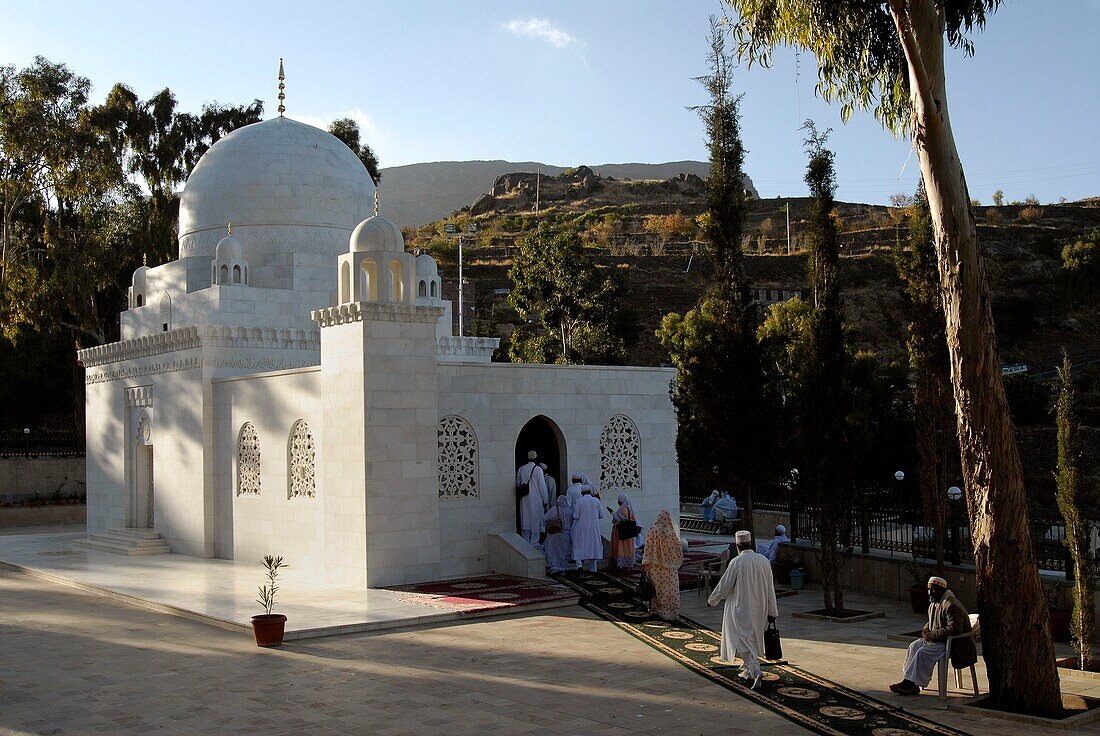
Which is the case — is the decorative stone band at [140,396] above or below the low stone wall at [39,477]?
above

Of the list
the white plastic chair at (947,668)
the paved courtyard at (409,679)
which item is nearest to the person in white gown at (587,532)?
the paved courtyard at (409,679)

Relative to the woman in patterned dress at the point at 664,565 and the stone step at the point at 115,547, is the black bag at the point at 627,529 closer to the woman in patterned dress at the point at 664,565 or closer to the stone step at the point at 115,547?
the woman in patterned dress at the point at 664,565

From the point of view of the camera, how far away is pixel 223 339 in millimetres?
17484

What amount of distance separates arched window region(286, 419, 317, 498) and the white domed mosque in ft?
0.15

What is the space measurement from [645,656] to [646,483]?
23.5 feet

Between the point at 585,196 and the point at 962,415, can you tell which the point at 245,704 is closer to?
the point at 962,415

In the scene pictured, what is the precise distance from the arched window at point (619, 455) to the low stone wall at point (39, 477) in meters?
18.2

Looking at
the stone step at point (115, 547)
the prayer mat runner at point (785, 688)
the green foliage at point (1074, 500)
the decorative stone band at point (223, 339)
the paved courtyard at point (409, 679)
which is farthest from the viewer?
the stone step at point (115, 547)

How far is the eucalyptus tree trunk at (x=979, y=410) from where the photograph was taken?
7562 millimetres

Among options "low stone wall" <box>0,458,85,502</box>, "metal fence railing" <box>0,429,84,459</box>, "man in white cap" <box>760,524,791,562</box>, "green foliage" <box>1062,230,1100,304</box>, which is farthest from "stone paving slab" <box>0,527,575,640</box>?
"green foliage" <box>1062,230,1100,304</box>

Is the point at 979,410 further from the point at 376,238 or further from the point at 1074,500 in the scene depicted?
A: the point at 376,238

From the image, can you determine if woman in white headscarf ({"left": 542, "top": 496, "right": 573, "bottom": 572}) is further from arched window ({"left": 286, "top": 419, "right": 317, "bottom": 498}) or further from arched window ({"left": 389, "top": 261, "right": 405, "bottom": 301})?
arched window ({"left": 389, "top": 261, "right": 405, "bottom": 301})

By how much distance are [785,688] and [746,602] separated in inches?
30.2

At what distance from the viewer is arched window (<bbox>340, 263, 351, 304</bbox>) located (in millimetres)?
13891
